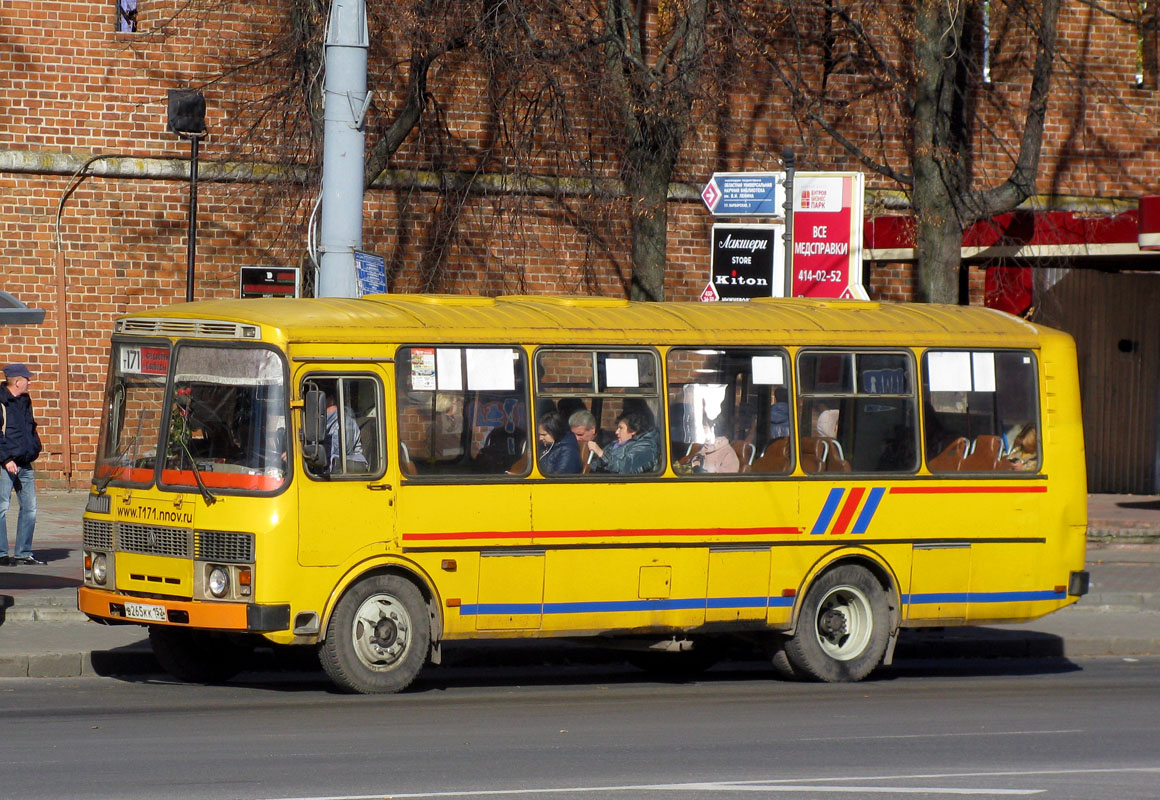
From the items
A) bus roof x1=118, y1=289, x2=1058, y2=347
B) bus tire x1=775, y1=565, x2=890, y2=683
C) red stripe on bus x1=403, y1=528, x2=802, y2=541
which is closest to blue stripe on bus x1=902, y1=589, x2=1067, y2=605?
bus tire x1=775, y1=565, x2=890, y2=683

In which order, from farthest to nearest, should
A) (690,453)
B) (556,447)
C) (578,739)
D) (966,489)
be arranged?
(966,489)
(690,453)
(556,447)
(578,739)

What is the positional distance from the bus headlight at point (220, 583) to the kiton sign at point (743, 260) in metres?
7.24

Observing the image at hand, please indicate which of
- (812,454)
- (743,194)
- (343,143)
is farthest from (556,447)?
(743,194)

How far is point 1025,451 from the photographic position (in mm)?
12883

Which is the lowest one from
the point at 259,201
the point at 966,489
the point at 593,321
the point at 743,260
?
the point at 966,489

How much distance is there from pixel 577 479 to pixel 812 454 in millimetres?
1827

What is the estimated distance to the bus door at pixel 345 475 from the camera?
34.2 feet

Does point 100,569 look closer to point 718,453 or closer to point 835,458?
point 718,453

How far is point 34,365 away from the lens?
20625 mm

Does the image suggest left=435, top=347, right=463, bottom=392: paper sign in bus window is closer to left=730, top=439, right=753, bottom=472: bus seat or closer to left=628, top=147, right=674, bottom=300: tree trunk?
left=730, top=439, right=753, bottom=472: bus seat

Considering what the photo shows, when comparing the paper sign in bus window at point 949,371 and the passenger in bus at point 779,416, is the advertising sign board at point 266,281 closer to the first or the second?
the passenger in bus at point 779,416

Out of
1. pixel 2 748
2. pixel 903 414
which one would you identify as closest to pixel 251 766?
pixel 2 748

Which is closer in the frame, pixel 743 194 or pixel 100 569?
pixel 100 569

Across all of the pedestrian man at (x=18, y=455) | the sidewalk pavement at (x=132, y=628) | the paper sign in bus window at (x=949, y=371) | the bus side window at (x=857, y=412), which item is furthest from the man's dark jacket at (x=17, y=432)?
the paper sign in bus window at (x=949, y=371)
